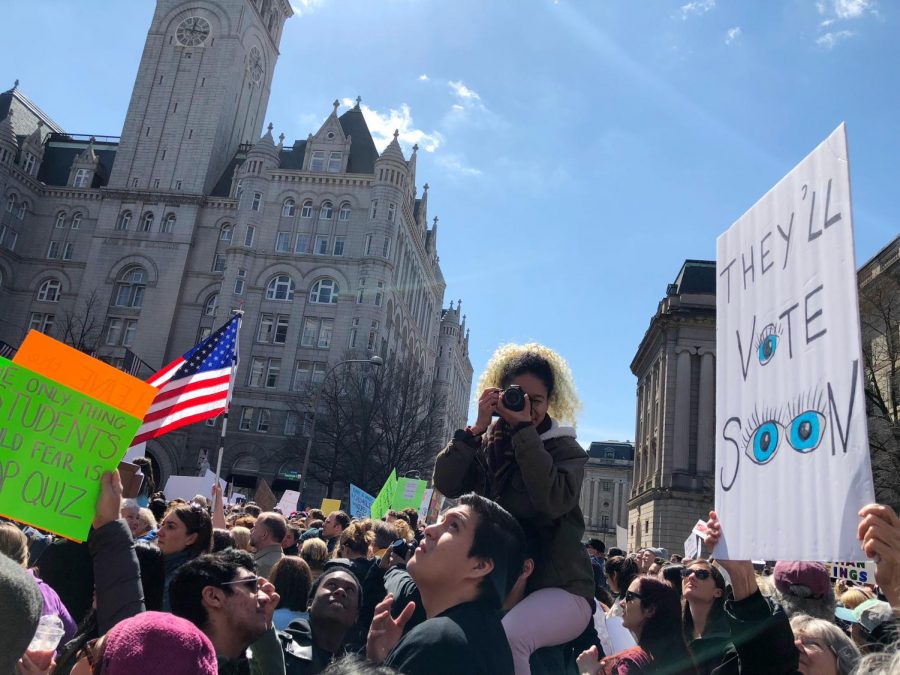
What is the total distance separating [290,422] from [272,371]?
175 inches

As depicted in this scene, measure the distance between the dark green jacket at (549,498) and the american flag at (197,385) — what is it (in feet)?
16.5

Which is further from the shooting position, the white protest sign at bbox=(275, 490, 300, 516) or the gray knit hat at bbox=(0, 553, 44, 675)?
the white protest sign at bbox=(275, 490, 300, 516)

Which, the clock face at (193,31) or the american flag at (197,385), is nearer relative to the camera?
the american flag at (197,385)

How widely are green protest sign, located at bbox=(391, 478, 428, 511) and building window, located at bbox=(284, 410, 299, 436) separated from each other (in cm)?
3842

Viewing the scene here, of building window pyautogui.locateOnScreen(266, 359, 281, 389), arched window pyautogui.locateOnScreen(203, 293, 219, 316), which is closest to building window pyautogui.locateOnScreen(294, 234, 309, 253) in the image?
arched window pyautogui.locateOnScreen(203, 293, 219, 316)

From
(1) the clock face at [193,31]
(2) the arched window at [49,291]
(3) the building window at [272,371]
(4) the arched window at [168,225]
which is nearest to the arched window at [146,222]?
(4) the arched window at [168,225]

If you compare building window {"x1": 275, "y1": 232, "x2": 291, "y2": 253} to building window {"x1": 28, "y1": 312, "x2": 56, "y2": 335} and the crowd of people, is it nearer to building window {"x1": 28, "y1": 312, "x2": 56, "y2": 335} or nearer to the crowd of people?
building window {"x1": 28, "y1": 312, "x2": 56, "y2": 335}

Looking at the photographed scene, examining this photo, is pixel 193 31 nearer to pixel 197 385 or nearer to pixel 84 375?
pixel 197 385

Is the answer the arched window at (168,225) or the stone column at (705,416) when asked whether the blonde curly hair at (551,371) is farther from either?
the arched window at (168,225)

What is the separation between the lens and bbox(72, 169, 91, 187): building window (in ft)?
206

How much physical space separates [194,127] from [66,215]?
13.6 m

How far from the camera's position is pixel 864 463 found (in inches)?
96.5

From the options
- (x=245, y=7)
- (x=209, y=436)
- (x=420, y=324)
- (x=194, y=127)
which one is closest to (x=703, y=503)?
(x=209, y=436)

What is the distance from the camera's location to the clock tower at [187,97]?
193ft
